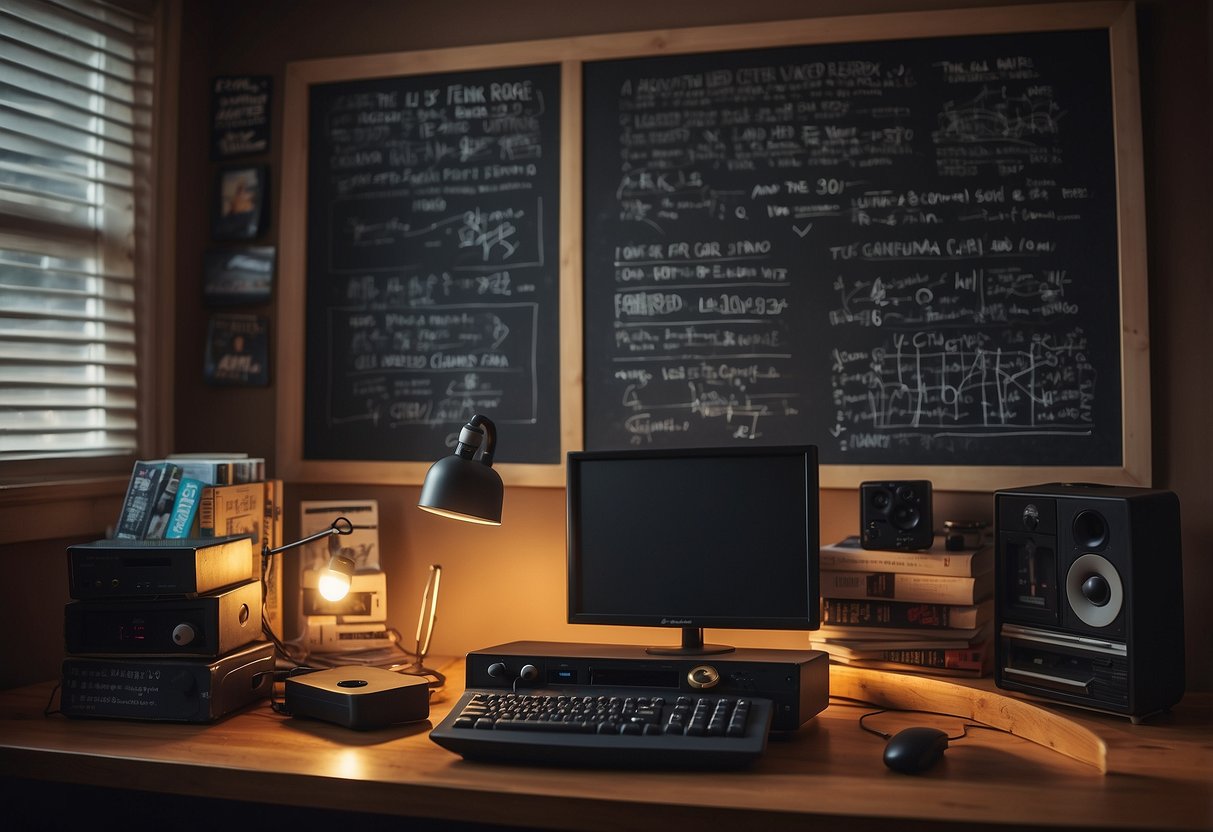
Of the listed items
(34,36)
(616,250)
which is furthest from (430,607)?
(34,36)

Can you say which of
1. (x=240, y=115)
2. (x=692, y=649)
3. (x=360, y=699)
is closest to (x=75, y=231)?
(x=240, y=115)

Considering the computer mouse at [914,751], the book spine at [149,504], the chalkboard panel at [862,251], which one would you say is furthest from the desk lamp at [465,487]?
the computer mouse at [914,751]

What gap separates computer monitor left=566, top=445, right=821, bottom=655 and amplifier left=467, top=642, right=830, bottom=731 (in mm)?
69

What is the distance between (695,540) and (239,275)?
154 centimetres

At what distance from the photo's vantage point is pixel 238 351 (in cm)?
268

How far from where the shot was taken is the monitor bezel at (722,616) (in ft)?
6.21

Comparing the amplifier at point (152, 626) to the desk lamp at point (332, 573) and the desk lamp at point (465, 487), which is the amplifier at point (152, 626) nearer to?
the desk lamp at point (332, 573)

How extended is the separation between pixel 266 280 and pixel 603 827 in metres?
1.81

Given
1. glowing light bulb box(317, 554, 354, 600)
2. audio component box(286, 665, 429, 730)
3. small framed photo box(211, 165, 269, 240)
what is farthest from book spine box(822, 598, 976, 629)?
small framed photo box(211, 165, 269, 240)

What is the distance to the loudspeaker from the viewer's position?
205 cm

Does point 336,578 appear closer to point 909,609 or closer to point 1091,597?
point 909,609

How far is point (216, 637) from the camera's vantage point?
1930 millimetres

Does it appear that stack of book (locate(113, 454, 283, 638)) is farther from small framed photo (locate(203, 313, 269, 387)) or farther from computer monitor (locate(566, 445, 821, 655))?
computer monitor (locate(566, 445, 821, 655))

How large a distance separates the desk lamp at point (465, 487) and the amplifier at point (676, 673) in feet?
0.94
